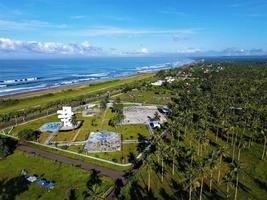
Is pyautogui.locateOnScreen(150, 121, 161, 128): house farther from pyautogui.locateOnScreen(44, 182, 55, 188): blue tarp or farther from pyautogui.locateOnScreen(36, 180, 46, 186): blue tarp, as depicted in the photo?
pyautogui.locateOnScreen(36, 180, 46, 186): blue tarp

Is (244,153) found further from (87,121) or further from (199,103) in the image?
(87,121)

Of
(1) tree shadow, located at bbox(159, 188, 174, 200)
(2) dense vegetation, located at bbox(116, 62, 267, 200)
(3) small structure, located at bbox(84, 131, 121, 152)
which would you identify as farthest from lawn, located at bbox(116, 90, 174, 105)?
(1) tree shadow, located at bbox(159, 188, 174, 200)

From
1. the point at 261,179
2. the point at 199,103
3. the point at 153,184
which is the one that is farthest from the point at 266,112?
the point at 153,184

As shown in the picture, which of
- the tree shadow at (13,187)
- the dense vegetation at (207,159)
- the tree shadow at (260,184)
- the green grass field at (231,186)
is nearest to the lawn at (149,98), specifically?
the dense vegetation at (207,159)

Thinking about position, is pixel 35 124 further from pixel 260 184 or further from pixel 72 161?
pixel 260 184

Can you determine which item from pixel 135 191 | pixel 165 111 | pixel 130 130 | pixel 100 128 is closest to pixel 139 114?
pixel 165 111

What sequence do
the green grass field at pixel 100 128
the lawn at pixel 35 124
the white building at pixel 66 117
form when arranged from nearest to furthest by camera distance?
the green grass field at pixel 100 128 < the white building at pixel 66 117 < the lawn at pixel 35 124

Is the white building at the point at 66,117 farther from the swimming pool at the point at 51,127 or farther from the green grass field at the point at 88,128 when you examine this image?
the green grass field at the point at 88,128
